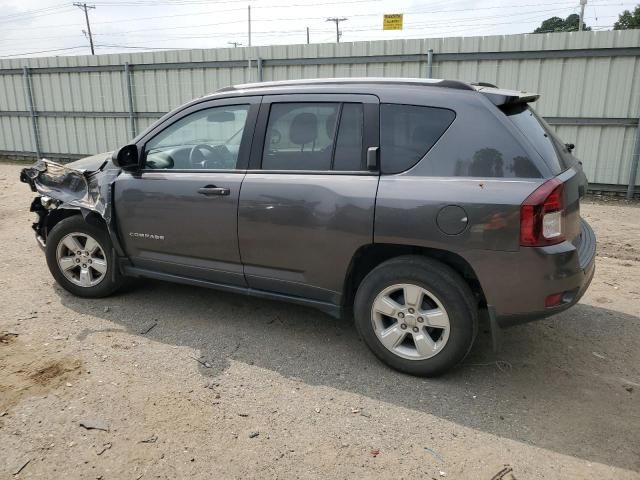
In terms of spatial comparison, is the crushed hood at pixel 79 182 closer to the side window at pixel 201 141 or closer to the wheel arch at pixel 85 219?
the wheel arch at pixel 85 219

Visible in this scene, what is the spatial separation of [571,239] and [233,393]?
2301mm

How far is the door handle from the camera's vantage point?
3809mm

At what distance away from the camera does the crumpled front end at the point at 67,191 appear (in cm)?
433

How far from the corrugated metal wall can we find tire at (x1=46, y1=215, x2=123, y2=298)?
7.10 m

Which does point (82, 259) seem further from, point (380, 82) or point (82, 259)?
point (380, 82)

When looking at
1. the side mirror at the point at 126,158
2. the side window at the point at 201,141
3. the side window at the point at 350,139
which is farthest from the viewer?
the side mirror at the point at 126,158

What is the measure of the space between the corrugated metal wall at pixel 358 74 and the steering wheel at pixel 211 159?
664 centimetres

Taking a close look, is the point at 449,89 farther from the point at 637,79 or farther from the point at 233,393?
the point at 637,79

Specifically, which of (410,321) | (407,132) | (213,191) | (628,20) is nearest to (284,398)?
(410,321)

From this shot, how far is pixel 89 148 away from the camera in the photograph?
13414mm

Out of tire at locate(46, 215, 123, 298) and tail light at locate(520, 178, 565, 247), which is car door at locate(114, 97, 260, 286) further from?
tail light at locate(520, 178, 565, 247)

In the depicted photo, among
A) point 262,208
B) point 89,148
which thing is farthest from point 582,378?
point 89,148

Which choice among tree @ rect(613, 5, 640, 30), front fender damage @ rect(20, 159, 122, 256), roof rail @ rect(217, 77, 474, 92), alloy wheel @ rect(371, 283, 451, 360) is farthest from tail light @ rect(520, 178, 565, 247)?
tree @ rect(613, 5, 640, 30)

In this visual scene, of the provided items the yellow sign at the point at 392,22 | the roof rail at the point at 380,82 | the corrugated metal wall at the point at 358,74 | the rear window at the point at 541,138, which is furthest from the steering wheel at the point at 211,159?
the yellow sign at the point at 392,22
